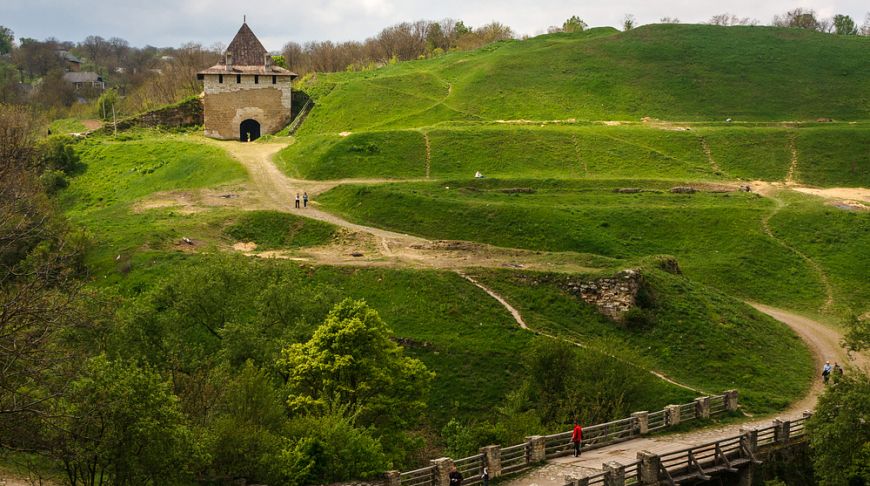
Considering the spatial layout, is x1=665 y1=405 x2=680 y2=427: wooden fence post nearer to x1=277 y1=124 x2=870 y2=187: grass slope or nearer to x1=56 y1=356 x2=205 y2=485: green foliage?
x1=56 y1=356 x2=205 y2=485: green foliage

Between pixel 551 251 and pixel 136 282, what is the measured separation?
19.7 meters

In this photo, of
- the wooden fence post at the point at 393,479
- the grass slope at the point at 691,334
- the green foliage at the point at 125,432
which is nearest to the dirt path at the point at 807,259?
the grass slope at the point at 691,334

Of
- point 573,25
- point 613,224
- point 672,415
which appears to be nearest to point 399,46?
point 573,25

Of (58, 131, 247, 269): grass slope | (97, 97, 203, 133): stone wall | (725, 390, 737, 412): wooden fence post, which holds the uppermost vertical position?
(97, 97, 203, 133): stone wall

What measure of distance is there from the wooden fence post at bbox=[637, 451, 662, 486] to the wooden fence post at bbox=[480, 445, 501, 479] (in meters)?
3.48

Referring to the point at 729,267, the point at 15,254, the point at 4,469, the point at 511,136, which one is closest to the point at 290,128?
the point at 511,136

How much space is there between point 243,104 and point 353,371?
165 ft

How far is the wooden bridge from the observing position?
22.5 meters

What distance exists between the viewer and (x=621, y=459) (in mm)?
24516

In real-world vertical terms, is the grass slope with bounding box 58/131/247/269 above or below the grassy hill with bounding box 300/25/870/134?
below

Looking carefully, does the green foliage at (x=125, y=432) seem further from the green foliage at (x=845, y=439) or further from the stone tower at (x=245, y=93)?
the stone tower at (x=245, y=93)

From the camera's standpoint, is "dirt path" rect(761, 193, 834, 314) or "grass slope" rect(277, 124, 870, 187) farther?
"grass slope" rect(277, 124, 870, 187)

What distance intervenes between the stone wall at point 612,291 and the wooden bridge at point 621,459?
10143mm

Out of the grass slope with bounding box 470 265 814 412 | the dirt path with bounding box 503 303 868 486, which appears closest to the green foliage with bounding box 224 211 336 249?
the grass slope with bounding box 470 265 814 412
